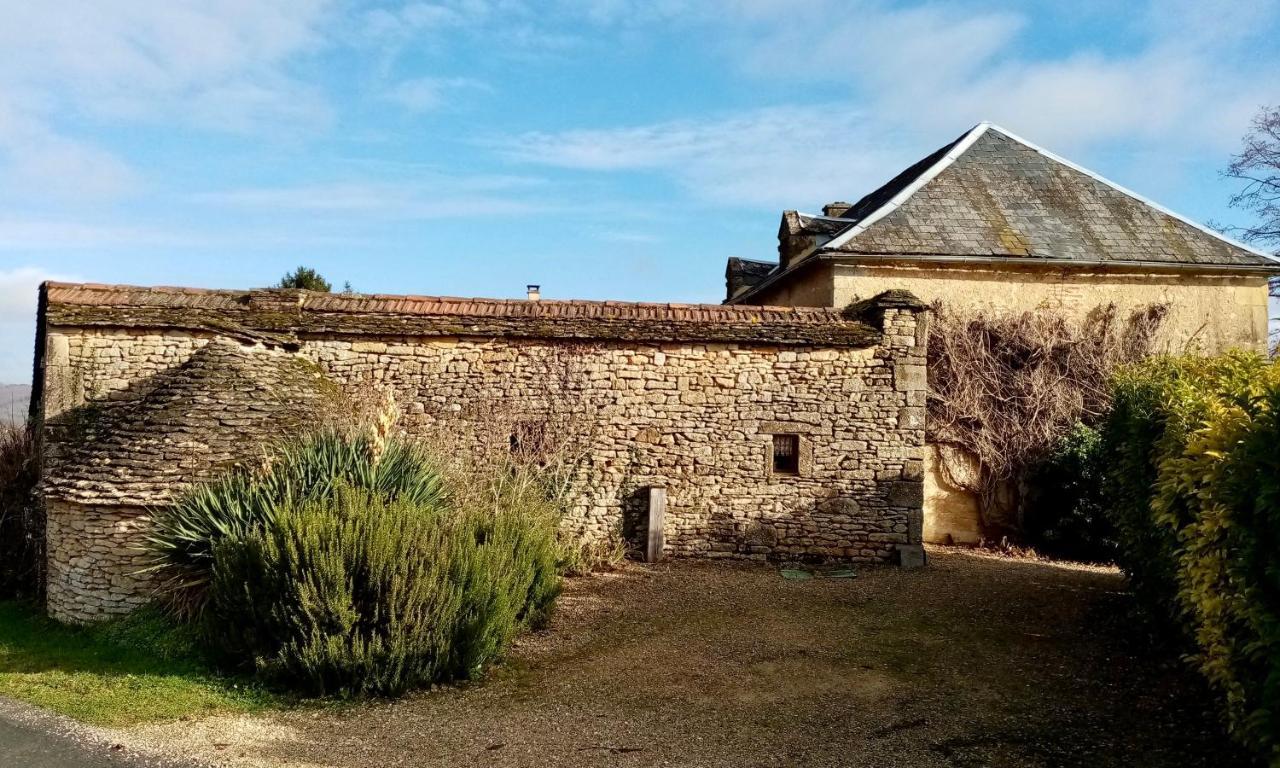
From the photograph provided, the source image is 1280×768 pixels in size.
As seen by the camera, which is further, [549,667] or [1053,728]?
[549,667]

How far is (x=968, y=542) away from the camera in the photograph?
13.4m

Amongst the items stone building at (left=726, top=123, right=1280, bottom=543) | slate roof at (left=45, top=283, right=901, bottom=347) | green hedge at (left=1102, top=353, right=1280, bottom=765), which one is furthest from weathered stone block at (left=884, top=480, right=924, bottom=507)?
green hedge at (left=1102, top=353, right=1280, bottom=765)

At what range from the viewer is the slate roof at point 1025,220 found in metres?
13.8

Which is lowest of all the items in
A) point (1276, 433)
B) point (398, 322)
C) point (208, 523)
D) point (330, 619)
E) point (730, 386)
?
point (330, 619)

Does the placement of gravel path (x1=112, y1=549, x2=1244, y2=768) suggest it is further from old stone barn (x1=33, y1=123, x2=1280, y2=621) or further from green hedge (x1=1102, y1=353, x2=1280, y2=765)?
old stone barn (x1=33, y1=123, x2=1280, y2=621)

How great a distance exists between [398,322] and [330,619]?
16.9 ft

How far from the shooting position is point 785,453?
1105 centimetres

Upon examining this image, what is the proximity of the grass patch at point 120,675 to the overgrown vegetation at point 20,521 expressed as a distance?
222 centimetres

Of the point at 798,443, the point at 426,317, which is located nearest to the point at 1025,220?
the point at 798,443

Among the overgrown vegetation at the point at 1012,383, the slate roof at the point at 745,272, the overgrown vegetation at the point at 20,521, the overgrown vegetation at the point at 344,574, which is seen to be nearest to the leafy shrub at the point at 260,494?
the overgrown vegetation at the point at 344,574

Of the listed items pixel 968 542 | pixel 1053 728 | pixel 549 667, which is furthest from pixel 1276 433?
pixel 968 542

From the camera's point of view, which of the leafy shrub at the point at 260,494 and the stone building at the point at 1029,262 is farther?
the stone building at the point at 1029,262

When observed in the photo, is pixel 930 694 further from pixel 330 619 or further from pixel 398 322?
pixel 398 322

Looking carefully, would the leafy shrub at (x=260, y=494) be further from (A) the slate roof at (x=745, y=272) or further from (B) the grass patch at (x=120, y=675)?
(A) the slate roof at (x=745, y=272)
